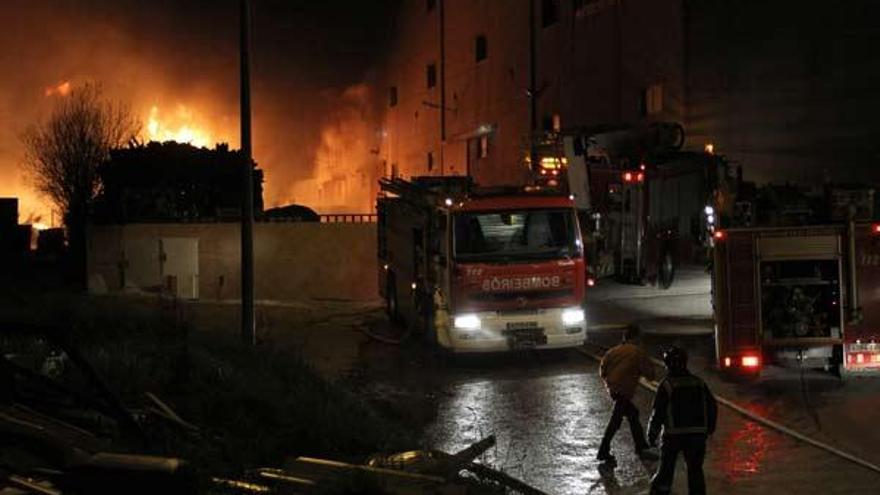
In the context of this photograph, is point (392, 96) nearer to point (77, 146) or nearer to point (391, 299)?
point (77, 146)

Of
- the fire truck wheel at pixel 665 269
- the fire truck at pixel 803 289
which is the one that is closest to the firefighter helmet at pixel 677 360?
the fire truck at pixel 803 289

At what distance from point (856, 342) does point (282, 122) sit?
2132 inches

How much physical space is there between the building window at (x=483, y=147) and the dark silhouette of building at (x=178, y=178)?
990 centimetres

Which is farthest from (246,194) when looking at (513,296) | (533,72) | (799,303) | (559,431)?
(533,72)

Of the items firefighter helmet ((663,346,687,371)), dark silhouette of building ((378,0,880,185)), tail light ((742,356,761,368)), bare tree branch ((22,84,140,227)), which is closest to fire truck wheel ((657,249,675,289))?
dark silhouette of building ((378,0,880,185))

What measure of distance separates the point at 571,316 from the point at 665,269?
8.11 meters

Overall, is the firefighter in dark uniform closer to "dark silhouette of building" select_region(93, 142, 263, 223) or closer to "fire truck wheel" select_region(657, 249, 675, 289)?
"fire truck wheel" select_region(657, 249, 675, 289)

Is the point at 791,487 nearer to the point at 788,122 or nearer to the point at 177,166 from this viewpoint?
the point at 788,122

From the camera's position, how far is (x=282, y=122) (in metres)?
63.3

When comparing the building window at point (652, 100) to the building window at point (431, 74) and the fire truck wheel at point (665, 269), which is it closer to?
the fire truck wheel at point (665, 269)

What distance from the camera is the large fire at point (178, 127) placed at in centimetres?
5903

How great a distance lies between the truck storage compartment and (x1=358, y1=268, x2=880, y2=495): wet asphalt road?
1.64 m

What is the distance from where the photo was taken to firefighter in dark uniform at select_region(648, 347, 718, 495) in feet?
23.4

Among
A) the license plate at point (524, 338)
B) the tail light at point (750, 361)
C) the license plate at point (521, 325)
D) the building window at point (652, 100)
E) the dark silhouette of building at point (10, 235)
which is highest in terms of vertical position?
the building window at point (652, 100)
